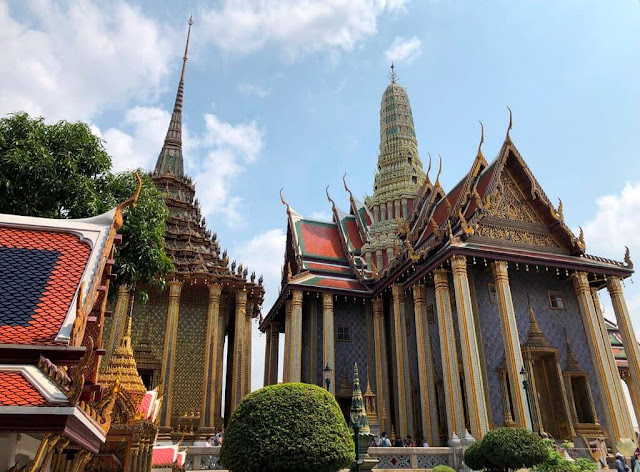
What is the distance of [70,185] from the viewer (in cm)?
973

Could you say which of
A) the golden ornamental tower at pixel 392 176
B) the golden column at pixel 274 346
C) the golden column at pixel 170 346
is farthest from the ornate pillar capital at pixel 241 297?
the golden ornamental tower at pixel 392 176

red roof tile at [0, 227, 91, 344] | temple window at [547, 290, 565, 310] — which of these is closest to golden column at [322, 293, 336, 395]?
temple window at [547, 290, 565, 310]

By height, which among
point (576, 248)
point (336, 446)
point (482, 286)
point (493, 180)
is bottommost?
point (336, 446)

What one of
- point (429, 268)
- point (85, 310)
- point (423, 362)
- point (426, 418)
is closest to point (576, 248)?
point (429, 268)

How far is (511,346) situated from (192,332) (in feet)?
42.1

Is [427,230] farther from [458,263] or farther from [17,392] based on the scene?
[17,392]

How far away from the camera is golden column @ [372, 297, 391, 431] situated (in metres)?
16.9

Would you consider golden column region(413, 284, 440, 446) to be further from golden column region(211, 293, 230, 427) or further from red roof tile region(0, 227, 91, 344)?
red roof tile region(0, 227, 91, 344)

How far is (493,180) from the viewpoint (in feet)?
51.6

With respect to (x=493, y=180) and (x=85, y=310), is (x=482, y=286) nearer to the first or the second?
(x=493, y=180)

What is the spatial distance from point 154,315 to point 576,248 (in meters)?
15.9

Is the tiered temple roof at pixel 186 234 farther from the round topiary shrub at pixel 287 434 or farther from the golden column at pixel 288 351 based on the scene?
the round topiary shrub at pixel 287 434

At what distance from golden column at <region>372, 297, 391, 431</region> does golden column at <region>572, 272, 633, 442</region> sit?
6.56 meters

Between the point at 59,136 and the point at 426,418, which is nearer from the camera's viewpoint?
the point at 59,136
